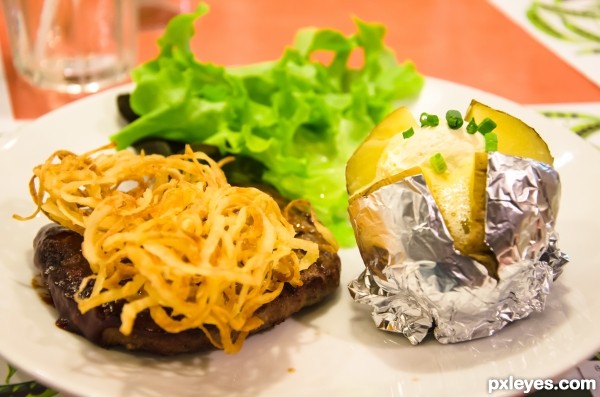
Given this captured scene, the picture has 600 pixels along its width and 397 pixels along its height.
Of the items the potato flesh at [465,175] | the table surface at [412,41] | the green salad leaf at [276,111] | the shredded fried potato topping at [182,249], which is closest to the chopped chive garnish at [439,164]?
the potato flesh at [465,175]

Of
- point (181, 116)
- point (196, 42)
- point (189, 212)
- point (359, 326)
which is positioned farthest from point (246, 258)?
point (196, 42)

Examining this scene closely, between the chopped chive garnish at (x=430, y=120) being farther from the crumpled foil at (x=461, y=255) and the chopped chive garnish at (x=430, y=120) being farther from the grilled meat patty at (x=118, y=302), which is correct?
the grilled meat patty at (x=118, y=302)

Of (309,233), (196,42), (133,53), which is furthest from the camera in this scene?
(196,42)

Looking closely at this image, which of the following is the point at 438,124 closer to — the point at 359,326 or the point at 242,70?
the point at 359,326

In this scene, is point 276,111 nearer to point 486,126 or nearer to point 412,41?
point 486,126

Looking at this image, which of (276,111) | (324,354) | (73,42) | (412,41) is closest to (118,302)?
(324,354)
